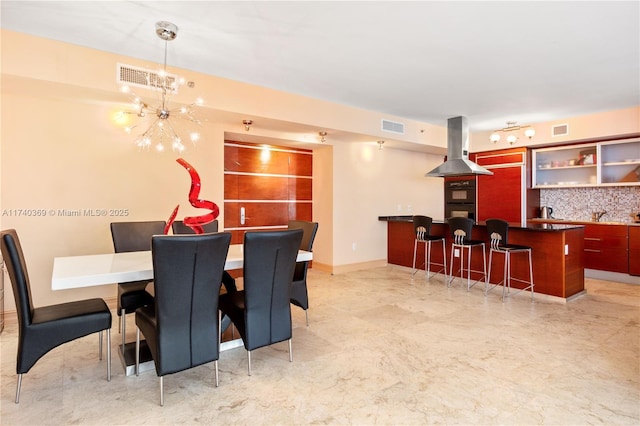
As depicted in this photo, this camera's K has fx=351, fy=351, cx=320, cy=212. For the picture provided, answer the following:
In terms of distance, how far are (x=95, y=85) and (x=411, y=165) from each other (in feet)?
18.2

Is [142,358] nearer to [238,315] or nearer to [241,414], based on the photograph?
[238,315]

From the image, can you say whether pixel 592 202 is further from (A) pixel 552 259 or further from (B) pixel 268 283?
(B) pixel 268 283

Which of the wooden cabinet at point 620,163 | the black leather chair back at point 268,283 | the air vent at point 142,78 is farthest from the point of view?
the wooden cabinet at point 620,163

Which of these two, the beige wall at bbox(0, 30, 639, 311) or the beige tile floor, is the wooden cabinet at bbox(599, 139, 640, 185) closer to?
the beige wall at bbox(0, 30, 639, 311)

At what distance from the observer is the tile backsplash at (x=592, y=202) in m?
5.71

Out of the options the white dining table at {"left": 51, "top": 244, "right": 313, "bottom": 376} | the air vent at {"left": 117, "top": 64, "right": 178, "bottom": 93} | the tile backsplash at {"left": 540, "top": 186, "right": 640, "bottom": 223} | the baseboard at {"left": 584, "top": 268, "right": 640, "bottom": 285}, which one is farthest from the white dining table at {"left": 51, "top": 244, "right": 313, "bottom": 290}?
the tile backsplash at {"left": 540, "top": 186, "right": 640, "bottom": 223}

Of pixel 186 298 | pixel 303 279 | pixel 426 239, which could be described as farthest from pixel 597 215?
pixel 186 298

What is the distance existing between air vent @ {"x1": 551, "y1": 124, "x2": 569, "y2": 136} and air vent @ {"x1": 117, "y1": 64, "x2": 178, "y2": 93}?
597 cm

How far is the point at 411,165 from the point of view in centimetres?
716

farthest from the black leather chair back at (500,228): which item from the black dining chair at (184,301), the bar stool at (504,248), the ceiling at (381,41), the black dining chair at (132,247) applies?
the black dining chair at (132,247)

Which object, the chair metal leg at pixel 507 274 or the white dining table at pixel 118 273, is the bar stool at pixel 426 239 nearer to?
the chair metal leg at pixel 507 274

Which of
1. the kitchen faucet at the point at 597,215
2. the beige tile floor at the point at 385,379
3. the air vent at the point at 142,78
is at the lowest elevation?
the beige tile floor at the point at 385,379

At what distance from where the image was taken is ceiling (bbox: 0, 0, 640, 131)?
8.56 ft

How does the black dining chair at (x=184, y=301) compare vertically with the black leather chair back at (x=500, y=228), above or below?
below
